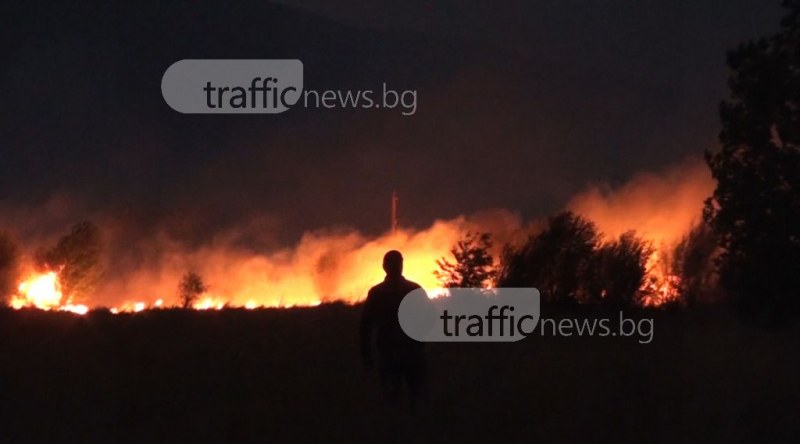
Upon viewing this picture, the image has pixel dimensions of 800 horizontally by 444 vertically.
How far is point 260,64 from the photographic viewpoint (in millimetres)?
25203

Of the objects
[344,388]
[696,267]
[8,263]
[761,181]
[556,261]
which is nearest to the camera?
[344,388]

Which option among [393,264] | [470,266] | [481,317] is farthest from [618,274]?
[393,264]

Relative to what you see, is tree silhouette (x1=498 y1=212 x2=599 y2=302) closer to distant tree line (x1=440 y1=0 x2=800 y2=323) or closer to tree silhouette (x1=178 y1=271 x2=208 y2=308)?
distant tree line (x1=440 y1=0 x2=800 y2=323)

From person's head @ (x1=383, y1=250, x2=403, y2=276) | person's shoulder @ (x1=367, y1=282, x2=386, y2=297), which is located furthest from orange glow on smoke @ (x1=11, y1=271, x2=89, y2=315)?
person's head @ (x1=383, y1=250, x2=403, y2=276)

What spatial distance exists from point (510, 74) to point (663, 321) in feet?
332

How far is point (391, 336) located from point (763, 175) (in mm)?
11109

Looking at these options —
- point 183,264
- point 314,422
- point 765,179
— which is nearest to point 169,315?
point 314,422

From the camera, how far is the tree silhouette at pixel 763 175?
18.5m

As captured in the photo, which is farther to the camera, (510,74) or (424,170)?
(510,74)

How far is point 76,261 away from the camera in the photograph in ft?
261

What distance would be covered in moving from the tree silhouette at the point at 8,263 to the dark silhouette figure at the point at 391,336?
67.6 meters

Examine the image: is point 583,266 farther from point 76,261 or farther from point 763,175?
point 76,261

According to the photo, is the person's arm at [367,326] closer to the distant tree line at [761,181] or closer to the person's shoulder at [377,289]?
the person's shoulder at [377,289]

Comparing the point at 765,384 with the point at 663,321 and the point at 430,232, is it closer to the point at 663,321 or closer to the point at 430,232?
the point at 663,321
